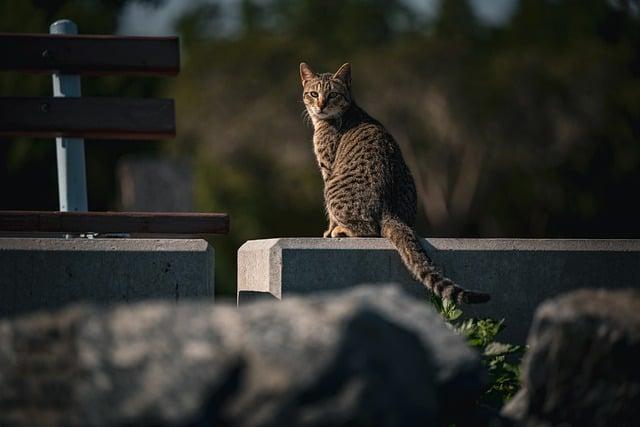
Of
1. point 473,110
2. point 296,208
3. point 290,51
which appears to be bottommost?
point 296,208

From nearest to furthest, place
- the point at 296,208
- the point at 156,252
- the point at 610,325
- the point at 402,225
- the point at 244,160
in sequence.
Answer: the point at 610,325
the point at 156,252
the point at 402,225
the point at 296,208
the point at 244,160

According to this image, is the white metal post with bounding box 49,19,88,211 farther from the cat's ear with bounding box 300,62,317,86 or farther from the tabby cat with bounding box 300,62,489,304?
the cat's ear with bounding box 300,62,317,86

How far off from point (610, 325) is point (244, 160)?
2665 cm

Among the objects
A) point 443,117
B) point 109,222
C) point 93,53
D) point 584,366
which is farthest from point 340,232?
point 443,117

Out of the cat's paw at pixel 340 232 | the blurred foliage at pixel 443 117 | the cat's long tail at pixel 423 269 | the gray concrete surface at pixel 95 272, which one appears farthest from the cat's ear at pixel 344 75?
the blurred foliage at pixel 443 117

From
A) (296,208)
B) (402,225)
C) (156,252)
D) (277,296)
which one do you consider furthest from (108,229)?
(296,208)

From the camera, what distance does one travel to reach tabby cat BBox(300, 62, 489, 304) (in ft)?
16.9

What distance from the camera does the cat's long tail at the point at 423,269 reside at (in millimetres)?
4848

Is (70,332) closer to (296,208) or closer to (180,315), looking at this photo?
(180,315)

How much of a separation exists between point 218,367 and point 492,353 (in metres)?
1.93

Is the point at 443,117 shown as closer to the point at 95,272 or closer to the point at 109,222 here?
the point at 109,222

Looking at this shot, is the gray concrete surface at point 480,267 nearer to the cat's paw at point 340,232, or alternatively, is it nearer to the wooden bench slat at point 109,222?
the wooden bench slat at point 109,222

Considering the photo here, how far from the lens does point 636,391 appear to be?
11.1ft

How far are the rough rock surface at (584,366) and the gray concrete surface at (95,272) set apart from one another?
2.06m
